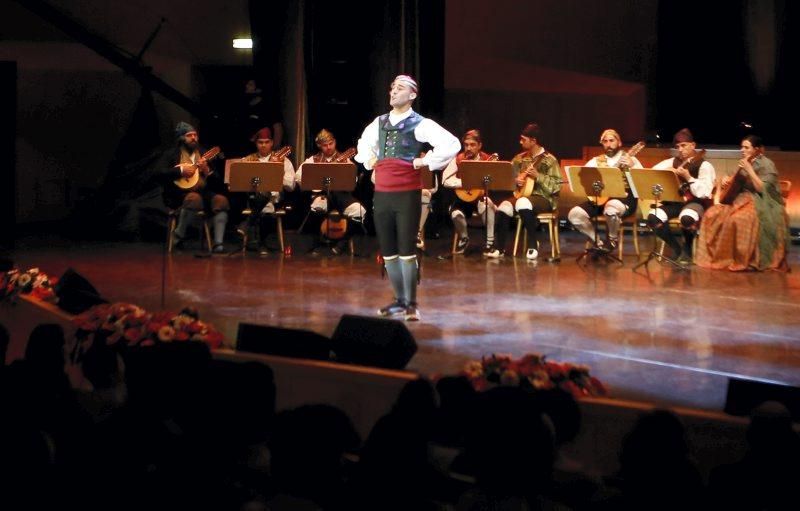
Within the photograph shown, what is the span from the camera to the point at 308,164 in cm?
964

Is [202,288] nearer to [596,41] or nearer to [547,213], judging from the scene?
[547,213]

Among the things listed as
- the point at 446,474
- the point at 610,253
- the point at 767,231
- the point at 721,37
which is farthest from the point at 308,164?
the point at 446,474

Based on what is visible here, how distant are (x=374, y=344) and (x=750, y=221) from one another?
5971mm

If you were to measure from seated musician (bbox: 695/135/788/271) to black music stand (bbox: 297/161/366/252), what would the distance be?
131 inches

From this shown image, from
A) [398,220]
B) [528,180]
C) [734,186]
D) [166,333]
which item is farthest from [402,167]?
[734,186]

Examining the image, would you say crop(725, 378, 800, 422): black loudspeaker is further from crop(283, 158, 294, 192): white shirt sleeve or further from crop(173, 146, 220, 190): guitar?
crop(173, 146, 220, 190): guitar

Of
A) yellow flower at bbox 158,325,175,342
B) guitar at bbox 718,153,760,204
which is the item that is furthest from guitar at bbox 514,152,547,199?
yellow flower at bbox 158,325,175,342

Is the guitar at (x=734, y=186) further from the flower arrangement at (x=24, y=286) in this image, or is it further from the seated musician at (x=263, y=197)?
the flower arrangement at (x=24, y=286)

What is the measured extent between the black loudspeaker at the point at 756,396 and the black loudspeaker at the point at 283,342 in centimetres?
165

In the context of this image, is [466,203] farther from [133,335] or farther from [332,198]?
[133,335]

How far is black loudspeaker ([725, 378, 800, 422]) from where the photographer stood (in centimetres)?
331

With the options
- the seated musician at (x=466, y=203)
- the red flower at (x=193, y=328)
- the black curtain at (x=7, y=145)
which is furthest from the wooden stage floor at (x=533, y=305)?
the red flower at (x=193, y=328)

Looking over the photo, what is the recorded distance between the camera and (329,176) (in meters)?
9.70

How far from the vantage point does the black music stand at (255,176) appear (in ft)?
31.6
